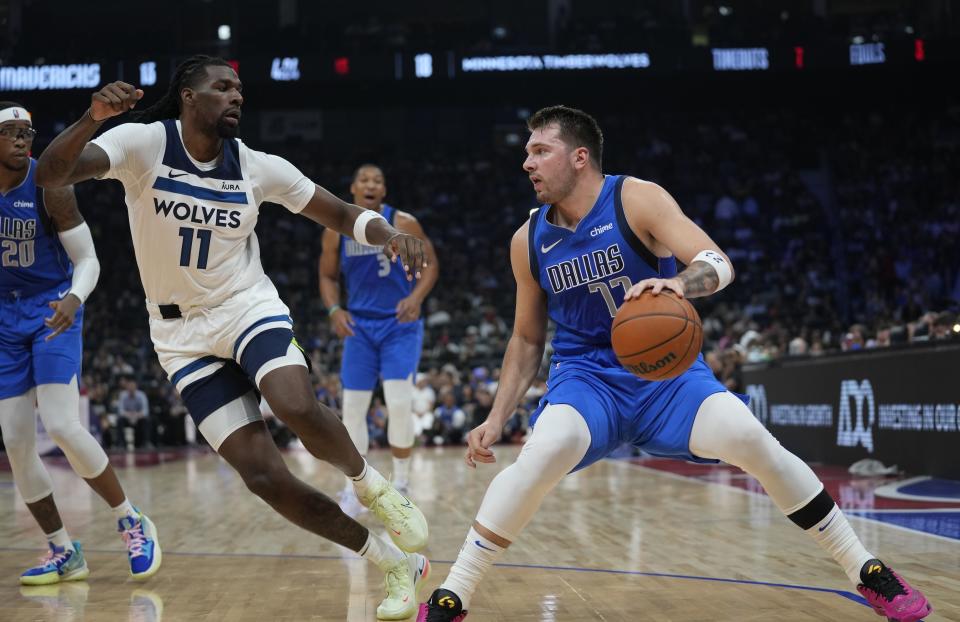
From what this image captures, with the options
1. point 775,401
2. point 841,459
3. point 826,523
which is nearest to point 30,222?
point 826,523

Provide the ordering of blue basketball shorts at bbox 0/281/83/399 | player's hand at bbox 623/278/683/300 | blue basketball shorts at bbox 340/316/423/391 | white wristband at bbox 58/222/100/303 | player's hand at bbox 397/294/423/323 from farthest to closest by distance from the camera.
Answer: blue basketball shorts at bbox 340/316/423/391, player's hand at bbox 397/294/423/323, white wristband at bbox 58/222/100/303, blue basketball shorts at bbox 0/281/83/399, player's hand at bbox 623/278/683/300

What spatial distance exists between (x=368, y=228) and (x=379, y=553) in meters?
1.29

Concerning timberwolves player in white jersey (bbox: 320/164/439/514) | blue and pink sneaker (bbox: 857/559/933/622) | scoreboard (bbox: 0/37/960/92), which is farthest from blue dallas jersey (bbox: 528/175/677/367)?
scoreboard (bbox: 0/37/960/92)

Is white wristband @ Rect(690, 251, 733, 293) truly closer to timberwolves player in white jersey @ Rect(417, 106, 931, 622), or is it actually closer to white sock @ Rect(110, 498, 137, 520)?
timberwolves player in white jersey @ Rect(417, 106, 931, 622)

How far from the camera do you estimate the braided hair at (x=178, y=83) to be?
418 centimetres

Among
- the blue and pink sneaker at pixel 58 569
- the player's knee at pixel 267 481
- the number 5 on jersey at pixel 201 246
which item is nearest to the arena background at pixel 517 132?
the blue and pink sneaker at pixel 58 569

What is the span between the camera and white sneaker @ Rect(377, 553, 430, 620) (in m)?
3.86

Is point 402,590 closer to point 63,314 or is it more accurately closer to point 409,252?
point 409,252

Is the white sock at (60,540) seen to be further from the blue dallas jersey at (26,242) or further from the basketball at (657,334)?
the basketball at (657,334)

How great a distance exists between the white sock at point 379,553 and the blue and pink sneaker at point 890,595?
5.59ft

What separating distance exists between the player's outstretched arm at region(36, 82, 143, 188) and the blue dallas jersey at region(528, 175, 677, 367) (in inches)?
60.2

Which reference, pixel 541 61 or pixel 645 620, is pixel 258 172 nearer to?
pixel 645 620

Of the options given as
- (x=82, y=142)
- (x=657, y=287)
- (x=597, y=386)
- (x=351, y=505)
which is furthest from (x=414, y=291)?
(x=657, y=287)

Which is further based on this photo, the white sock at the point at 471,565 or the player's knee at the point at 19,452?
the player's knee at the point at 19,452
